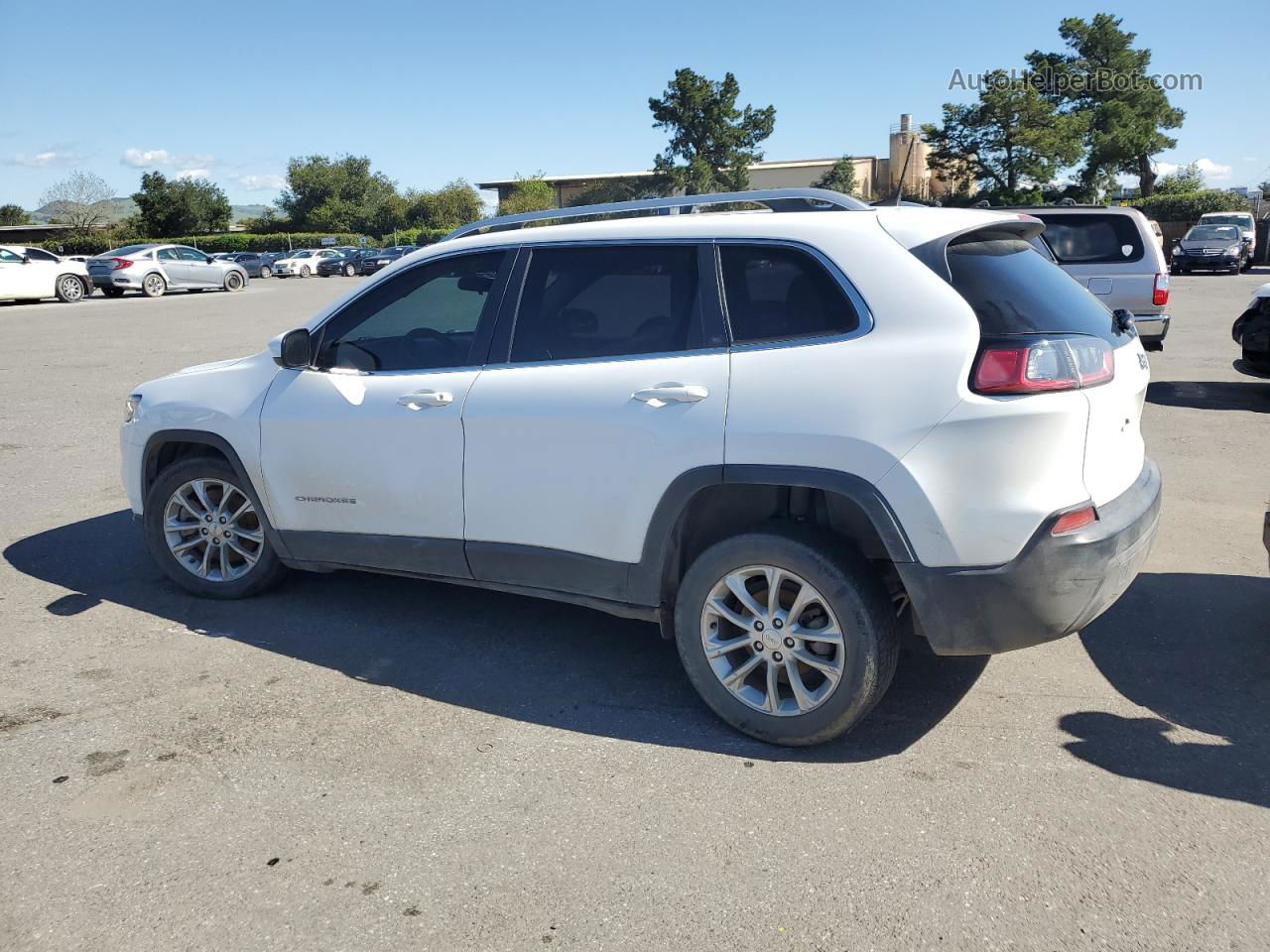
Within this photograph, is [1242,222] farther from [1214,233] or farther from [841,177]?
[841,177]

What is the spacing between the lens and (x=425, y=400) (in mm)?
4250

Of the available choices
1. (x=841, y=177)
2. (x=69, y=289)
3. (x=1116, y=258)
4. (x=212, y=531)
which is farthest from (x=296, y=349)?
(x=841, y=177)

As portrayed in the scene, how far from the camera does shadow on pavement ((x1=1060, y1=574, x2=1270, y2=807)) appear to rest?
136 inches

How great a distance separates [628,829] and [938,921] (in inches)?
36.7

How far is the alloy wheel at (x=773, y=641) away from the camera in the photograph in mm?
3512

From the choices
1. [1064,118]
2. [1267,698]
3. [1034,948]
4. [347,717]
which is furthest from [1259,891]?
[1064,118]

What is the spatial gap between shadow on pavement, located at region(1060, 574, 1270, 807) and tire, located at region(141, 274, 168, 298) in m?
31.2

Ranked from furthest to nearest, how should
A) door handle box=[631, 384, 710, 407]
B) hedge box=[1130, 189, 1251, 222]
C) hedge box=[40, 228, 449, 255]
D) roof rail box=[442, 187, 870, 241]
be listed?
Result: hedge box=[40, 228, 449, 255] < hedge box=[1130, 189, 1251, 222] < roof rail box=[442, 187, 870, 241] < door handle box=[631, 384, 710, 407]

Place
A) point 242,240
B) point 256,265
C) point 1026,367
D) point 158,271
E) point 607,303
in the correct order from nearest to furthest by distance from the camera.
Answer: point 1026,367 < point 607,303 < point 158,271 < point 256,265 < point 242,240

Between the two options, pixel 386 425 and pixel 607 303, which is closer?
pixel 607 303

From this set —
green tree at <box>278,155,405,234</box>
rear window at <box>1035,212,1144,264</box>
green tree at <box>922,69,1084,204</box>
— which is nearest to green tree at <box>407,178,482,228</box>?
green tree at <box>278,155,405,234</box>

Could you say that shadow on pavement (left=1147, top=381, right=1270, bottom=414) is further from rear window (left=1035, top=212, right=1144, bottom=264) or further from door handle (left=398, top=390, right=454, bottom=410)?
door handle (left=398, top=390, right=454, bottom=410)

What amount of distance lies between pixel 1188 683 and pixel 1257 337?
22.9 ft

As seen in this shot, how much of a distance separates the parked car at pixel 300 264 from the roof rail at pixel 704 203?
5123 cm
